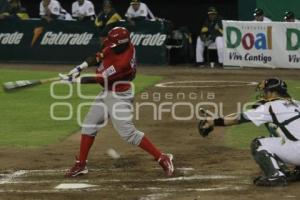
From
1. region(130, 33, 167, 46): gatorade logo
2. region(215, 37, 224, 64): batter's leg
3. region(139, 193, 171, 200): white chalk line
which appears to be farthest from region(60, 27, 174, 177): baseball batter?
region(130, 33, 167, 46): gatorade logo

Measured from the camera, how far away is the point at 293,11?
962 inches

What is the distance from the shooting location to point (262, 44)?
23312 millimetres

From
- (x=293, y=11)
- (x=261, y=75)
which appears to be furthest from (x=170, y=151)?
(x=293, y=11)

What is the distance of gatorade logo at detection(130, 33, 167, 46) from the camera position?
2433 cm

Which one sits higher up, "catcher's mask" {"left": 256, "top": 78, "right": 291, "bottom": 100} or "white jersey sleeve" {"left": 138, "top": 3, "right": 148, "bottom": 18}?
"white jersey sleeve" {"left": 138, "top": 3, "right": 148, "bottom": 18}

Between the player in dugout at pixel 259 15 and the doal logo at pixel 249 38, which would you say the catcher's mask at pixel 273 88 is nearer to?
the doal logo at pixel 249 38

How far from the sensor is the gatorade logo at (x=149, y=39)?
2433 cm

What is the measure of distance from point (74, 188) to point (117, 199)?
84 cm

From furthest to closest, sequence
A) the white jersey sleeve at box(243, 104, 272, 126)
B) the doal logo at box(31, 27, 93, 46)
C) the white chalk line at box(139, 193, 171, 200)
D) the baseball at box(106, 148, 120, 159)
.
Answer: the doal logo at box(31, 27, 93, 46)
the baseball at box(106, 148, 120, 159)
the white jersey sleeve at box(243, 104, 272, 126)
the white chalk line at box(139, 193, 171, 200)

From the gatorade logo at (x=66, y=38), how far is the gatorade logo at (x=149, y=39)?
59.0 inches

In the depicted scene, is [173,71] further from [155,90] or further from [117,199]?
[117,199]

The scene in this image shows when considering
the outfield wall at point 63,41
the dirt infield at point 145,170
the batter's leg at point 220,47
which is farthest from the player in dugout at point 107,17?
the dirt infield at point 145,170

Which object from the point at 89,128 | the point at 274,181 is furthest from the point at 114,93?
the point at 274,181

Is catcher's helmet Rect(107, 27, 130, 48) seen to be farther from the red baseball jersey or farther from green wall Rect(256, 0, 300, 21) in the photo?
green wall Rect(256, 0, 300, 21)
